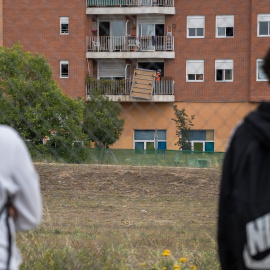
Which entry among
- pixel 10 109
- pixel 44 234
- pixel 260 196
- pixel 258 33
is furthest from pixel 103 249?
pixel 10 109

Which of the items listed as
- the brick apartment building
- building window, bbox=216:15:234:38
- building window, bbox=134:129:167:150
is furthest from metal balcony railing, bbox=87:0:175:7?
building window, bbox=216:15:234:38

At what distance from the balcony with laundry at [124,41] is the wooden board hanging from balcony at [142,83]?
8.60ft

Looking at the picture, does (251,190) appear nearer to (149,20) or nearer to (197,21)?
(197,21)

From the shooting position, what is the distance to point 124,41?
12062 mm

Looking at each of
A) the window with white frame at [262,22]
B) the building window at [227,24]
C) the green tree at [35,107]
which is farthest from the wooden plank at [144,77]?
the green tree at [35,107]

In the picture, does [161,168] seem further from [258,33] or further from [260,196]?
[260,196]

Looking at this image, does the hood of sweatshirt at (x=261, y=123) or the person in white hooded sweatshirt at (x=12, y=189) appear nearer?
the hood of sweatshirt at (x=261, y=123)

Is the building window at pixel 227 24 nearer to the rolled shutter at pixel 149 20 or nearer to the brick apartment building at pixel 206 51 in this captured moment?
the brick apartment building at pixel 206 51

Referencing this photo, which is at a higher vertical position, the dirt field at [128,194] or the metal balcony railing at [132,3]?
the metal balcony railing at [132,3]

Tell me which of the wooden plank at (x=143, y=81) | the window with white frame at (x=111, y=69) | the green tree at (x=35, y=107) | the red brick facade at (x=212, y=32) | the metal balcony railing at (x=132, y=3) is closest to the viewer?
the red brick facade at (x=212, y=32)

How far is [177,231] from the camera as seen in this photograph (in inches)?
245

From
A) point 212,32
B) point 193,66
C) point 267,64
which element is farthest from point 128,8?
point 267,64

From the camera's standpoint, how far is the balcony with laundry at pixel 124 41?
9.38 meters

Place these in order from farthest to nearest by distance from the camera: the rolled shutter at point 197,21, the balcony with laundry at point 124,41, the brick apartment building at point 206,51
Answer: the balcony with laundry at point 124,41 < the brick apartment building at point 206,51 < the rolled shutter at point 197,21
